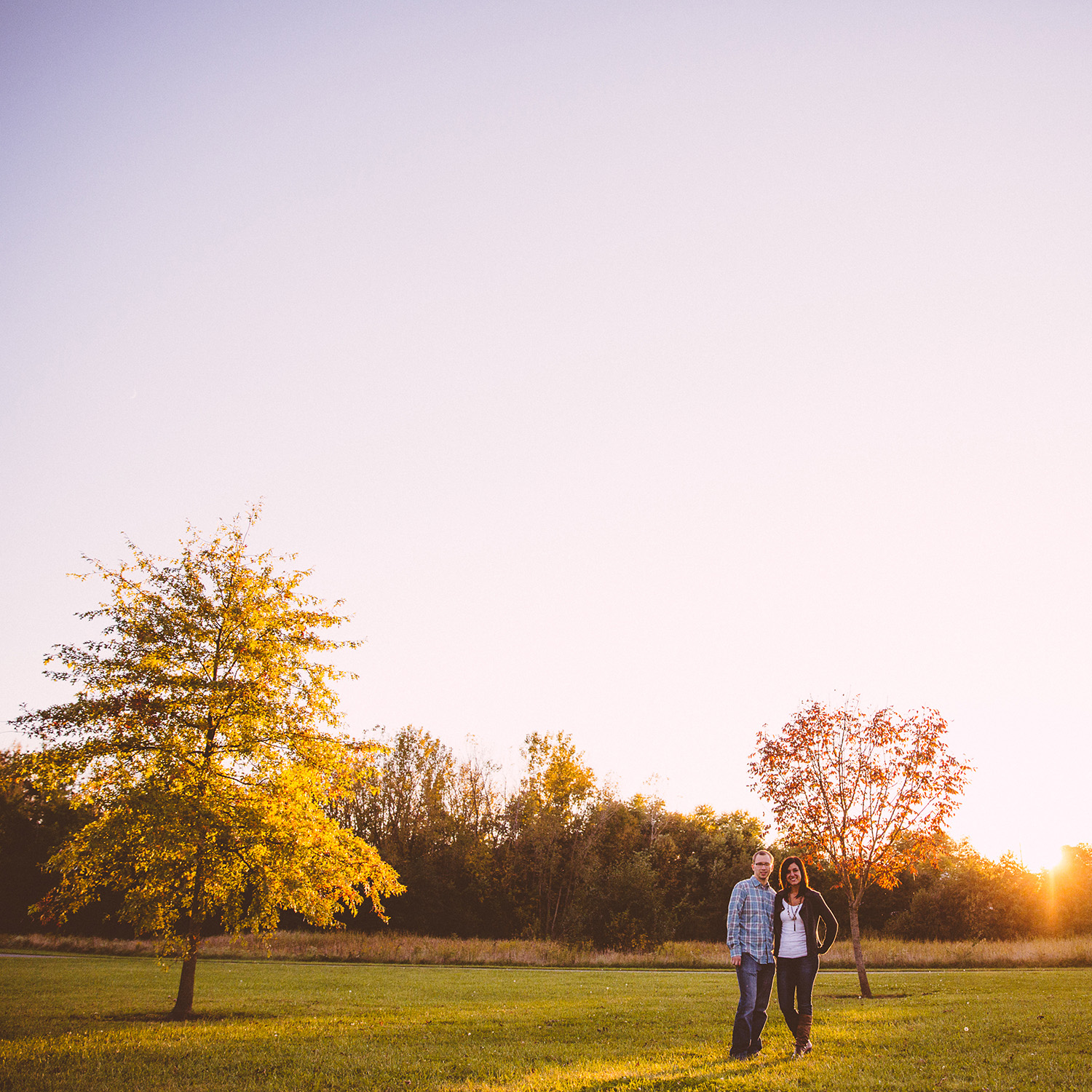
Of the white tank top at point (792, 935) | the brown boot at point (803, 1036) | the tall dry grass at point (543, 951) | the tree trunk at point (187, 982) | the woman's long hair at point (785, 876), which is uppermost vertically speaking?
the woman's long hair at point (785, 876)

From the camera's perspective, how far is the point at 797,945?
898 cm

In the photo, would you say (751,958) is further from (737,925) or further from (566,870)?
(566,870)

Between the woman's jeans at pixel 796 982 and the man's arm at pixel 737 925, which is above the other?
the man's arm at pixel 737 925

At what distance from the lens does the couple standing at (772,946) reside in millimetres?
8836

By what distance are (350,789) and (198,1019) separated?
4.62m

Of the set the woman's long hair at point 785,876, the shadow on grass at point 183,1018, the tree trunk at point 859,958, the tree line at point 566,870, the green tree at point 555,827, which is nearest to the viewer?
the woman's long hair at point 785,876

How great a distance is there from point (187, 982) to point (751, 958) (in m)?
11.2

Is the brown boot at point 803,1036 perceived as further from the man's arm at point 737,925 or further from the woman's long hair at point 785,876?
the woman's long hair at point 785,876

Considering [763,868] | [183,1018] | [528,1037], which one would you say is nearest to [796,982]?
[763,868]

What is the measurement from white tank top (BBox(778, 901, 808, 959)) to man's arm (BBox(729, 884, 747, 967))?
52 cm

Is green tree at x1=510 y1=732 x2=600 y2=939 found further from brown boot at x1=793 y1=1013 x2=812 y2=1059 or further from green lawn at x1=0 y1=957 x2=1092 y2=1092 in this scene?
brown boot at x1=793 y1=1013 x2=812 y2=1059

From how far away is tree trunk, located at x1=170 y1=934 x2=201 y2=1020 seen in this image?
14.5m

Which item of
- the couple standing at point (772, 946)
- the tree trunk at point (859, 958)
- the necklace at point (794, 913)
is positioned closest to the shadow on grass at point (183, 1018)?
the couple standing at point (772, 946)

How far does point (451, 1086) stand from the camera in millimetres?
7867
